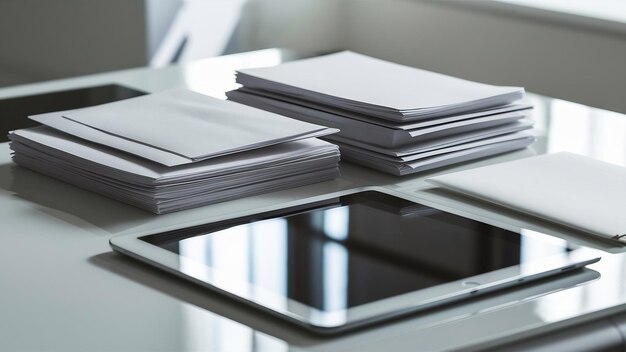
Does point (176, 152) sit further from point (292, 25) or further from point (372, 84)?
point (292, 25)

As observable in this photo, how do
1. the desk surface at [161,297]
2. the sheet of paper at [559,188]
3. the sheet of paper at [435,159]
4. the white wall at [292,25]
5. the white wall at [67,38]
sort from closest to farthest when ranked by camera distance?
the desk surface at [161,297]
the sheet of paper at [559,188]
the sheet of paper at [435,159]
the white wall at [67,38]
the white wall at [292,25]

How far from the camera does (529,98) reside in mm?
1734

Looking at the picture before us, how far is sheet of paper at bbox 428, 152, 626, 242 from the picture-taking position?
3.35 ft

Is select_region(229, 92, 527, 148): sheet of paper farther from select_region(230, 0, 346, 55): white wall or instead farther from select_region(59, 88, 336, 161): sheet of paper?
select_region(230, 0, 346, 55): white wall

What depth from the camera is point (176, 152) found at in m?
1.09

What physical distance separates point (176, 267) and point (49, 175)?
395mm

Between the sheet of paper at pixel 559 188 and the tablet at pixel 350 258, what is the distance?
8 centimetres

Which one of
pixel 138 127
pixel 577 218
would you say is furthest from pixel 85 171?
pixel 577 218

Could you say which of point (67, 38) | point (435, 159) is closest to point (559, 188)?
point (435, 159)

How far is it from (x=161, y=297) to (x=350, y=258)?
6.5 inches

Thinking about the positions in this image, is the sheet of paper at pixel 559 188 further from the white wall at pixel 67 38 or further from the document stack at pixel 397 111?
the white wall at pixel 67 38

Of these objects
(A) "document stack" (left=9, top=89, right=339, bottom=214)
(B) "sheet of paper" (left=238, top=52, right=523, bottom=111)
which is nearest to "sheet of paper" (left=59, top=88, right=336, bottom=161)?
(A) "document stack" (left=9, top=89, right=339, bottom=214)

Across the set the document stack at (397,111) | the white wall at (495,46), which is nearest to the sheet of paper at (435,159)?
the document stack at (397,111)

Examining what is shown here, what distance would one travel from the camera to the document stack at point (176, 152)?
3.54 feet
